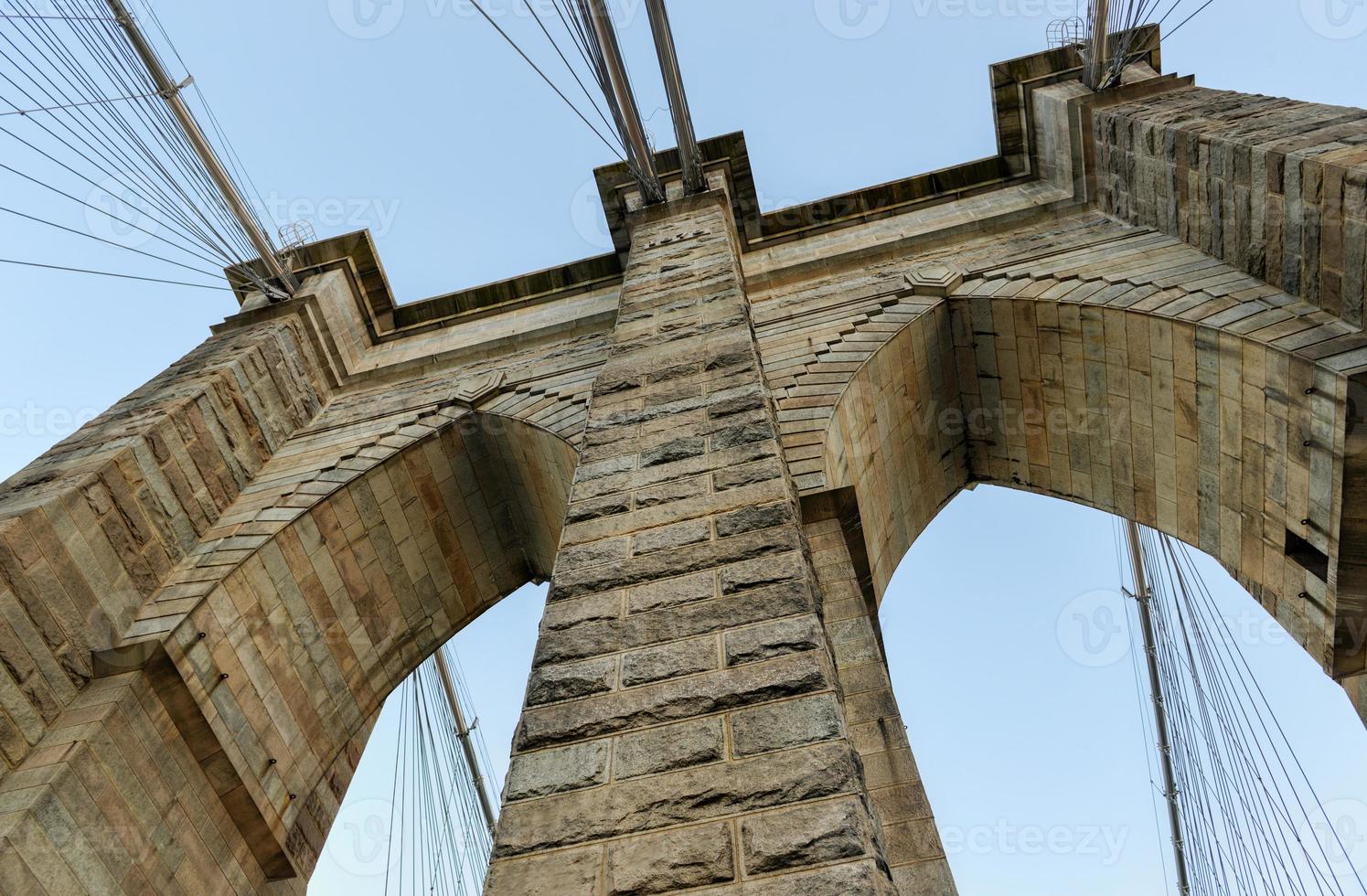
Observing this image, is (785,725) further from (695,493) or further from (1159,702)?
(1159,702)

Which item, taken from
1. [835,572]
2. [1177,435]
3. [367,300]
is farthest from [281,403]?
[1177,435]

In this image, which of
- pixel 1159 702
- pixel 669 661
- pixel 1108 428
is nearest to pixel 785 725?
pixel 669 661

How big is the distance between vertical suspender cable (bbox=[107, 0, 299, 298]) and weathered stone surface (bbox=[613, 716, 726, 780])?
9.55 metres

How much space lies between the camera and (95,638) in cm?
654

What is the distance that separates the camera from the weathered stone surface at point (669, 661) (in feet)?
9.93

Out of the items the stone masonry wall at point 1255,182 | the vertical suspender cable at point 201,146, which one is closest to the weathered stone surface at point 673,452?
the stone masonry wall at point 1255,182

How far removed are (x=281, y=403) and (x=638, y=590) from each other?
291 inches

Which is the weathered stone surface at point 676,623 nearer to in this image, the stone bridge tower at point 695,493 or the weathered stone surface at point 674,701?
the stone bridge tower at point 695,493

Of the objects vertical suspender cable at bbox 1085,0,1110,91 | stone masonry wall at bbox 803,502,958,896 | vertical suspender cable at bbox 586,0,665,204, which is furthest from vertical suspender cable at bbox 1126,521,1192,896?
stone masonry wall at bbox 803,502,958,896

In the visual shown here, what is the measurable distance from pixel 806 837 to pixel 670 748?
21.2 inches

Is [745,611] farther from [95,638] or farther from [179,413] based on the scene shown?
[179,413]

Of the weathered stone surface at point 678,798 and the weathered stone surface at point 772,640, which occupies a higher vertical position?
the weathered stone surface at point 772,640

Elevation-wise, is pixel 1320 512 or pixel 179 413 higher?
pixel 179 413

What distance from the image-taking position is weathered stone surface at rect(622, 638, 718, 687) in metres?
3.03
